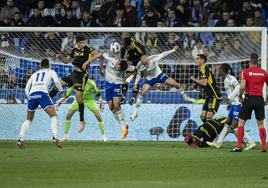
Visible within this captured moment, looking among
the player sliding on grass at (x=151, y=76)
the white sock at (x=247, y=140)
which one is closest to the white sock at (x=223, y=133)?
the white sock at (x=247, y=140)

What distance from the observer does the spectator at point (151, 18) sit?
1078 inches

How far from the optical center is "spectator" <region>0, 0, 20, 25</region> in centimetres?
2912

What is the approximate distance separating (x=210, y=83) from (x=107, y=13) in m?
6.37

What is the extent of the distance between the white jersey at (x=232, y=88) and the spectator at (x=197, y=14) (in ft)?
22.2

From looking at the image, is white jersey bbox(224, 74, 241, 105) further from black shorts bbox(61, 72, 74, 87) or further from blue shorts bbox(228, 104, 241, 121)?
black shorts bbox(61, 72, 74, 87)

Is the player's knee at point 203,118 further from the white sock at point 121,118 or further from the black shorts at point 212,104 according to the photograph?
the white sock at point 121,118

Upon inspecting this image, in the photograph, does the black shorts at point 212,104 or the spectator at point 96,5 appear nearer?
the black shorts at point 212,104

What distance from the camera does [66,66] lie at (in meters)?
25.8

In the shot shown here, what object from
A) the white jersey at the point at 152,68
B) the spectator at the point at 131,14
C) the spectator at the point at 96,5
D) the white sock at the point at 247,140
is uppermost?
the spectator at the point at 96,5

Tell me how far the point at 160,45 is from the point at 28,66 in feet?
12.4

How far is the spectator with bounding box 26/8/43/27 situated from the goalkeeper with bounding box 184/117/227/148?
26.8 ft

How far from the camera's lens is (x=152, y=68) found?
2408cm

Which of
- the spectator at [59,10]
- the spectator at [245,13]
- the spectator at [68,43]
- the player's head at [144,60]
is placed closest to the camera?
the player's head at [144,60]

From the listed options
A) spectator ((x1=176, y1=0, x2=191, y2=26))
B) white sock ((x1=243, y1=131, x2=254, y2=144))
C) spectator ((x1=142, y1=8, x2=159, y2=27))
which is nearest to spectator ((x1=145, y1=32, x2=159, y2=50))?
spectator ((x1=142, y1=8, x2=159, y2=27))
